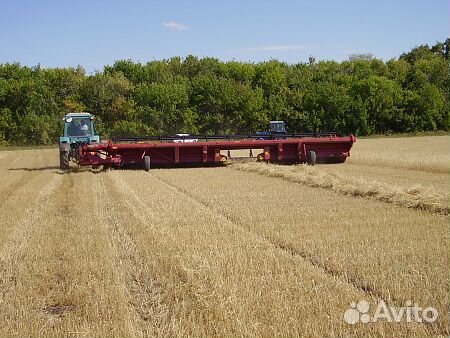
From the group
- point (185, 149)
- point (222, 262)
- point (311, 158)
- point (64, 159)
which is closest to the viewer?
point (222, 262)

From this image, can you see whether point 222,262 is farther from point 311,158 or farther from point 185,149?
point 311,158

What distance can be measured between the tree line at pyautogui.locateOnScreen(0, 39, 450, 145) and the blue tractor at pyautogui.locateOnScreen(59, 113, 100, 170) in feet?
104

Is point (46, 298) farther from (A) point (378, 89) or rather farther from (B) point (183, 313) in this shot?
(A) point (378, 89)

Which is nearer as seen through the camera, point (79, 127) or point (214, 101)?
point (79, 127)

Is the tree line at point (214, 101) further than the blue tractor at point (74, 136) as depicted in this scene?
Yes

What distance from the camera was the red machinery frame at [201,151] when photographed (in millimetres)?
20538

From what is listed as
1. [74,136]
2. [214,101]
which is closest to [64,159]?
[74,136]

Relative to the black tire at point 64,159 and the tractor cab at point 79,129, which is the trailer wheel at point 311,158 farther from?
the black tire at point 64,159

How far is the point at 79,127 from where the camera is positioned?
882 inches

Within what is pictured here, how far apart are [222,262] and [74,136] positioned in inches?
669

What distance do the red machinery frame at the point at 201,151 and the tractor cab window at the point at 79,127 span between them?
2.18 m

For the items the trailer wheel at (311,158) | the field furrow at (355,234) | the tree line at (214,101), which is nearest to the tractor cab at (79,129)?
the trailer wheel at (311,158)

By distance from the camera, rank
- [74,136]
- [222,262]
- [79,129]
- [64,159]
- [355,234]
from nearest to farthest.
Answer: [222,262]
[355,234]
[64,159]
[74,136]
[79,129]

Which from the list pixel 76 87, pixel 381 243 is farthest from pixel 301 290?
pixel 76 87
